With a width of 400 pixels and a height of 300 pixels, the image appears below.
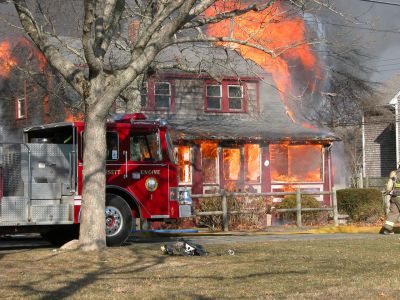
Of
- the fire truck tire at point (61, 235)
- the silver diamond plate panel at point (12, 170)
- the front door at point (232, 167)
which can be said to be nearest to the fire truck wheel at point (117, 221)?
the fire truck tire at point (61, 235)

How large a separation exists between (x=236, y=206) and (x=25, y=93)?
38.2 feet

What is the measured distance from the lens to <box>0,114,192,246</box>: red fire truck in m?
13.2

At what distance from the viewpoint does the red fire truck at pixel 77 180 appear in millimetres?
13250

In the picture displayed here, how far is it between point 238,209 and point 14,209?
333 inches

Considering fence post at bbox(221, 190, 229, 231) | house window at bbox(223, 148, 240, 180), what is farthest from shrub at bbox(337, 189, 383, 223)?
fence post at bbox(221, 190, 229, 231)

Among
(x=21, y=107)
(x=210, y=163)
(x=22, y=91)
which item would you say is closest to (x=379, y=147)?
(x=210, y=163)

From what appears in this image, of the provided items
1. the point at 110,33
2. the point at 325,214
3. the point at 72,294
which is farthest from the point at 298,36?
the point at 72,294

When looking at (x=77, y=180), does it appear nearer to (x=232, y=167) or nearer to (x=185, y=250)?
(x=185, y=250)

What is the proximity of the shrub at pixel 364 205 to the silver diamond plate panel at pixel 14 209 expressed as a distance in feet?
40.2

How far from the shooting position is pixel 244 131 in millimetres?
25938

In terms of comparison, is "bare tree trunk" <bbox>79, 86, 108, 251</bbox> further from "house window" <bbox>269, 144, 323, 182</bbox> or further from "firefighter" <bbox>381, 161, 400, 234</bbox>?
"house window" <bbox>269, 144, 323, 182</bbox>

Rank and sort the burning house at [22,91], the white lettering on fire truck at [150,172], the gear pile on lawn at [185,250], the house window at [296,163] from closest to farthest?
the gear pile on lawn at [185,250]
the white lettering on fire truck at [150,172]
the burning house at [22,91]
the house window at [296,163]

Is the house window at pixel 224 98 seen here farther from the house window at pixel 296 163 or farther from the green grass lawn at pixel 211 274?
the green grass lawn at pixel 211 274

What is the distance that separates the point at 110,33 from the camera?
13250mm
